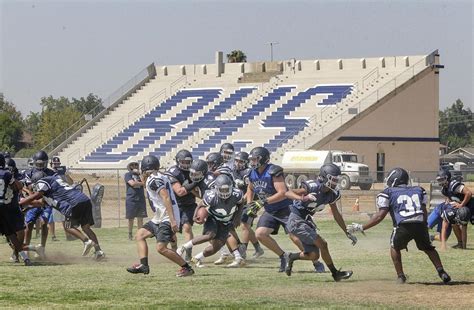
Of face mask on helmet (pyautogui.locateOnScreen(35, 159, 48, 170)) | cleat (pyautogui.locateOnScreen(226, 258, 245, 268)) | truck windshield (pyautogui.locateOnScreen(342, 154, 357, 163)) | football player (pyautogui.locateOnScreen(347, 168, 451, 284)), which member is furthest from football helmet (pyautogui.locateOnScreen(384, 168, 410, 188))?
truck windshield (pyautogui.locateOnScreen(342, 154, 357, 163))

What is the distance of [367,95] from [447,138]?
267ft

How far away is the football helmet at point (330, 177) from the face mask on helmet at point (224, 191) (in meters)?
1.79

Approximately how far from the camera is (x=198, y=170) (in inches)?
634

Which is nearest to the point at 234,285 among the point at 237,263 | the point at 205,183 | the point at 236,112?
the point at 237,263

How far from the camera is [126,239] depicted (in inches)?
907

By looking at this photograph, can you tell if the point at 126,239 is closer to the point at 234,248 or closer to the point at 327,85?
the point at 234,248

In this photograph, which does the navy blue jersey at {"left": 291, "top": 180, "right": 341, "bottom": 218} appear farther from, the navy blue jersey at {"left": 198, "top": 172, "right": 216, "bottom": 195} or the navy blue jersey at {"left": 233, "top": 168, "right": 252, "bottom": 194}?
the navy blue jersey at {"left": 198, "top": 172, "right": 216, "bottom": 195}

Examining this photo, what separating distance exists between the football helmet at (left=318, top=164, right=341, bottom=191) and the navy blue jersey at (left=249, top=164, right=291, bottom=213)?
1.71 metres

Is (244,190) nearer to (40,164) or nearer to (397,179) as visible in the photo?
(40,164)

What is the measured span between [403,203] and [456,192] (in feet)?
22.1

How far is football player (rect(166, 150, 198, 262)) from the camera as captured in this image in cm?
1653

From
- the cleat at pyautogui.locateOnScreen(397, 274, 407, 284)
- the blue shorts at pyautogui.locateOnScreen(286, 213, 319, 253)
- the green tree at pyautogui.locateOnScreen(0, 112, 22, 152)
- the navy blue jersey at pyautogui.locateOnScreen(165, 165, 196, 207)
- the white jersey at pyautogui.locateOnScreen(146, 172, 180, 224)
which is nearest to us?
the cleat at pyautogui.locateOnScreen(397, 274, 407, 284)

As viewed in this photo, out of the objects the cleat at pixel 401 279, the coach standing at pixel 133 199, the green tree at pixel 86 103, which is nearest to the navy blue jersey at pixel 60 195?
the cleat at pixel 401 279

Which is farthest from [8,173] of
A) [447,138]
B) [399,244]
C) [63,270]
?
[447,138]
